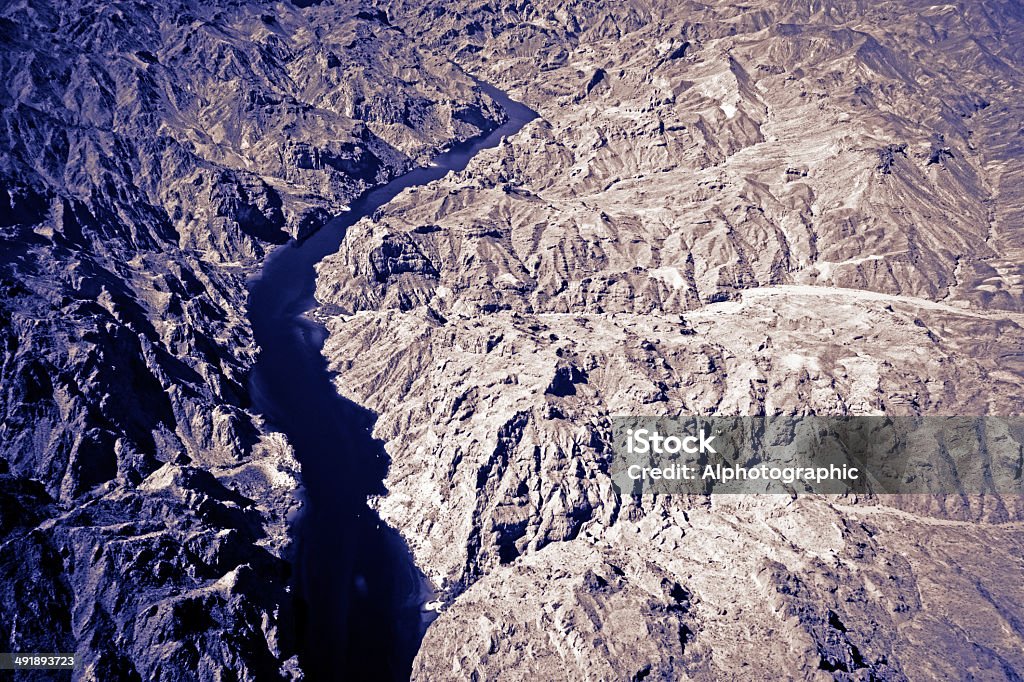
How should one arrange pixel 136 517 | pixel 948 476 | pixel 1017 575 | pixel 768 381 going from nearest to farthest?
1. pixel 136 517
2. pixel 1017 575
3. pixel 948 476
4. pixel 768 381

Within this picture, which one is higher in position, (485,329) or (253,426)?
(485,329)

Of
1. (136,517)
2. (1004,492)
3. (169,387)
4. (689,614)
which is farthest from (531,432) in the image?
(1004,492)

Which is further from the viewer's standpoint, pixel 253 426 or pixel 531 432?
pixel 253 426

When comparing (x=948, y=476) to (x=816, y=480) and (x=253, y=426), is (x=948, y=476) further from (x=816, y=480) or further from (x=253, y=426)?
(x=253, y=426)

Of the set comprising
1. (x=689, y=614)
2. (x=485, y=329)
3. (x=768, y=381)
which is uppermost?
(x=485, y=329)

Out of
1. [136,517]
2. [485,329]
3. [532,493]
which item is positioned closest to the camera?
[136,517]

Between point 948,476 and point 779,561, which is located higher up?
point 948,476

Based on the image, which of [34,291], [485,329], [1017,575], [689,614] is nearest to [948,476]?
[1017,575]

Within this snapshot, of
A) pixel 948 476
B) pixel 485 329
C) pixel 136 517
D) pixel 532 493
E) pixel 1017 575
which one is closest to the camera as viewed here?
pixel 136 517

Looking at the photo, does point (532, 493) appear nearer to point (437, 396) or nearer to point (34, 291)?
point (437, 396)
